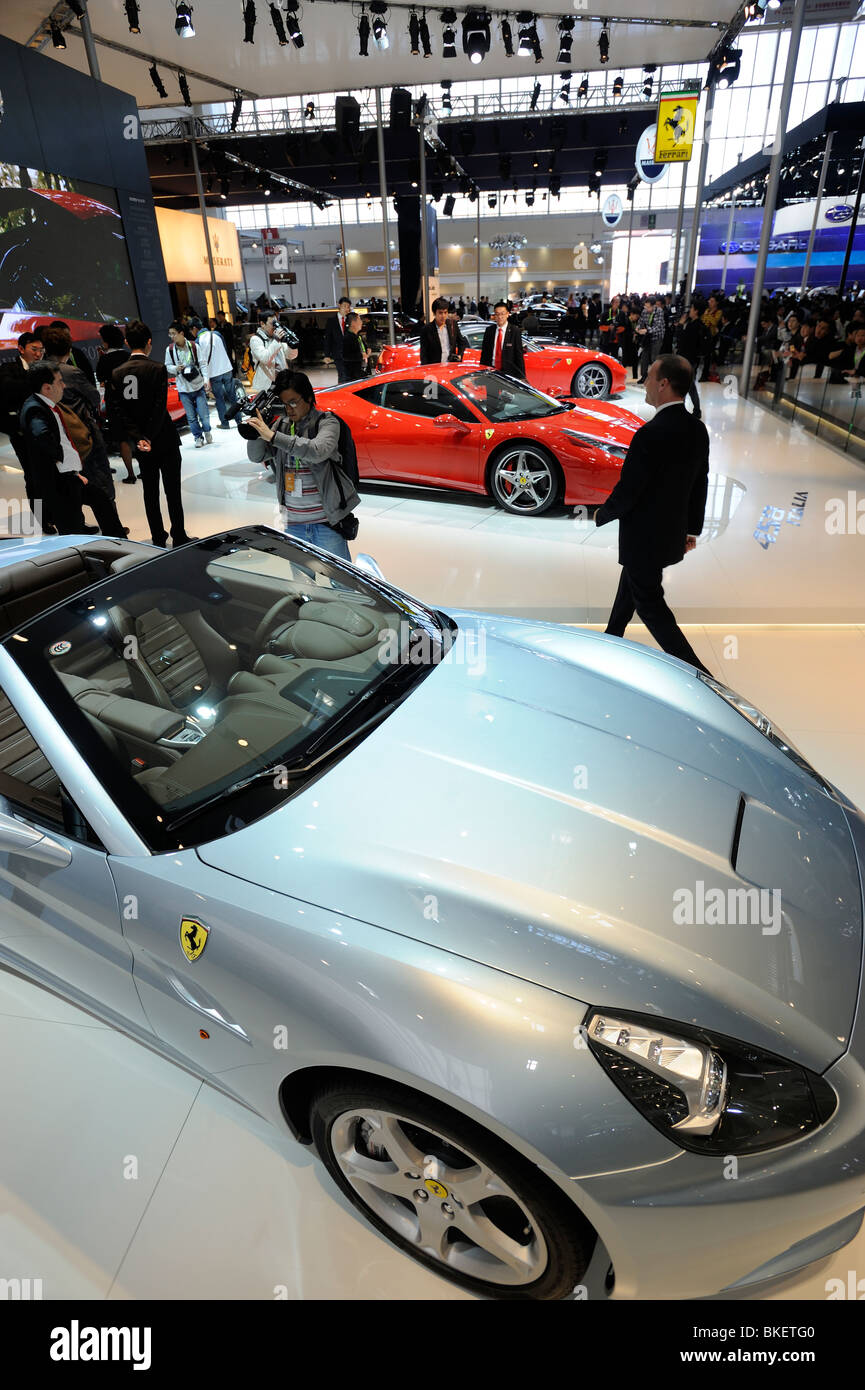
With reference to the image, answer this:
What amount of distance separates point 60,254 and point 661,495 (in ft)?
34.0

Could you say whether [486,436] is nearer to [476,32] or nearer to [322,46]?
[476,32]

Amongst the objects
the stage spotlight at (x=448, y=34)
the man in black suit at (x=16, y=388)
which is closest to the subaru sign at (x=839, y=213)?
the stage spotlight at (x=448, y=34)

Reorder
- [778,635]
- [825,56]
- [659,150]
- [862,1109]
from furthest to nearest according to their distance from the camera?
[825,56]
[659,150]
[778,635]
[862,1109]

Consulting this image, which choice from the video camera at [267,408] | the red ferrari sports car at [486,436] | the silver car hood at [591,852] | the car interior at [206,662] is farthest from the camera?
the red ferrari sports car at [486,436]

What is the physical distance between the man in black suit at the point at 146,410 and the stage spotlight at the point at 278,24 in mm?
9062

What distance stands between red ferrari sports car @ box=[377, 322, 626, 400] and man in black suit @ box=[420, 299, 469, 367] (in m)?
0.63

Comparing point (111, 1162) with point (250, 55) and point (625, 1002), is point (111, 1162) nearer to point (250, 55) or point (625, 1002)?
point (625, 1002)

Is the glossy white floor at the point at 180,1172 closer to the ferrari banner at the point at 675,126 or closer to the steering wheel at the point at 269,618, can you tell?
the steering wheel at the point at 269,618

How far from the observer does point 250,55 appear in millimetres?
13859

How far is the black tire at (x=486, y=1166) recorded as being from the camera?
1.34 m

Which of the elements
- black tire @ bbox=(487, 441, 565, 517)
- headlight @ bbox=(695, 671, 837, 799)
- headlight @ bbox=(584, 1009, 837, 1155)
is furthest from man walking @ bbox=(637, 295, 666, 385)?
headlight @ bbox=(584, 1009, 837, 1155)

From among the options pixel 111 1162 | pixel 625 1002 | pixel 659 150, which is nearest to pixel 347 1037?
pixel 625 1002

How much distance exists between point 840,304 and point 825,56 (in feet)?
74.0

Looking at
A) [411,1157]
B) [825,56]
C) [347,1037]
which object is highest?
[825,56]
